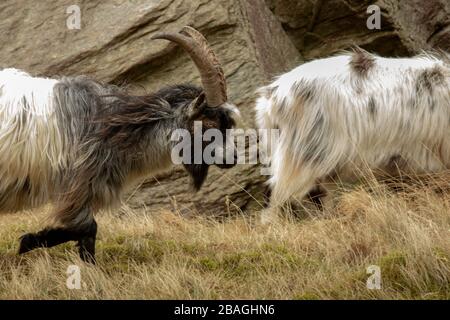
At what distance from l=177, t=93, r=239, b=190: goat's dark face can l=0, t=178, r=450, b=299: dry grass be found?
744mm

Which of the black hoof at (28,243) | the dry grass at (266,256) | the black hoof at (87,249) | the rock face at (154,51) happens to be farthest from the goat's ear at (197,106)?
the rock face at (154,51)

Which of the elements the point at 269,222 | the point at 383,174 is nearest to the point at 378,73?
the point at 383,174

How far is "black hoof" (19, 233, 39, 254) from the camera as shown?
23.3ft

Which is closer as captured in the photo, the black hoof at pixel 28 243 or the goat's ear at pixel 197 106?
the black hoof at pixel 28 243

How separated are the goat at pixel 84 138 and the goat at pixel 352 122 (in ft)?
3.44

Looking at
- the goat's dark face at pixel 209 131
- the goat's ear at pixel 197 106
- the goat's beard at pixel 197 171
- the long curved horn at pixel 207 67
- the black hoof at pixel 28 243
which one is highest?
the long curved horn at pixel 207 67

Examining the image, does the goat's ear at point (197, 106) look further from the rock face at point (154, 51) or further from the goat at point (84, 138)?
the rock face at point (154, 51)

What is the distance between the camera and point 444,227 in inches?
283

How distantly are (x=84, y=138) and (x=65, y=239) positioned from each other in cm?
82

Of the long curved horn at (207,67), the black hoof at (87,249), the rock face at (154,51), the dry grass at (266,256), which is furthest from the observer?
the rock face at (154,51)

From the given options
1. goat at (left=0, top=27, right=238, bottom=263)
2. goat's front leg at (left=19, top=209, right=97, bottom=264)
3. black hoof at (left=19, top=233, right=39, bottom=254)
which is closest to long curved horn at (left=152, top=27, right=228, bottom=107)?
goat at (left=0, top=27, right=238, bottom=263)

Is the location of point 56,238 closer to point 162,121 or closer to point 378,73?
point 162,121

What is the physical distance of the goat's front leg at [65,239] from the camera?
702 centimetres

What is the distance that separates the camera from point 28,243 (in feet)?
23.4
